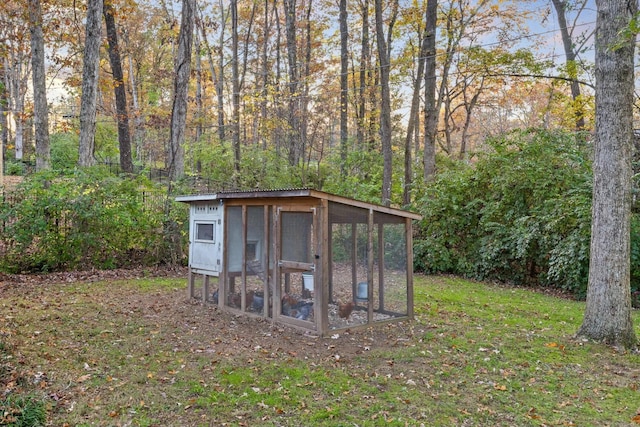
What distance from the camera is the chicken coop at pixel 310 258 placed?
5.77 metres

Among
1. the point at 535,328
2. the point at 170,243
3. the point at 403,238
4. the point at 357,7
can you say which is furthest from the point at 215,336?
the point at 357,7

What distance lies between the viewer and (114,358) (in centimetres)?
478

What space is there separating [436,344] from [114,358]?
11.4 ft

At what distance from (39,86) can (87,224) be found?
600 centimetres

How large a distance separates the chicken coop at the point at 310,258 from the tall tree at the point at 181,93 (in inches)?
182

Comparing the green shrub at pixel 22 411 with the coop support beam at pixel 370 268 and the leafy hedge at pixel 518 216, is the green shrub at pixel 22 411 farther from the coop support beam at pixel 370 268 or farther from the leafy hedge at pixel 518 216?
the leafy hedge at pixel 518 216

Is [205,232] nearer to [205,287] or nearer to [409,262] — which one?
[205,287]

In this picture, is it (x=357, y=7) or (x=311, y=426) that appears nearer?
(x=311, y=426)

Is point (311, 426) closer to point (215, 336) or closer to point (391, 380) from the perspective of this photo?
point (391, 380)

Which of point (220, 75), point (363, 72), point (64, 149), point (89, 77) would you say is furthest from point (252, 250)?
point (64, 149)

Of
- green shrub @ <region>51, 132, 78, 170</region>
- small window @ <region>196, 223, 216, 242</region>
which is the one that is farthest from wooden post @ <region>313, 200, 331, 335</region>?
green shrub @ <region>51, 132, 78, 170</region>

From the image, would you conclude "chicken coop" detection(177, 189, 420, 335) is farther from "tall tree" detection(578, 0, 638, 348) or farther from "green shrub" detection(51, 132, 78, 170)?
"green shrub" detection(51, 132, 78, 170)

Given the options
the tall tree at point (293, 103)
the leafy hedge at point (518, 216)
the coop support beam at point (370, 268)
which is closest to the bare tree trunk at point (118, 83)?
the tall tree at point (293, 103)

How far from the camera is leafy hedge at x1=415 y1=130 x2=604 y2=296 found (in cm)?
920
